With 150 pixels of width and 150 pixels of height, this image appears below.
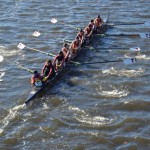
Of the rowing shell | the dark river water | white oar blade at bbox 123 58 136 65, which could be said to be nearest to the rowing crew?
the rowing shell

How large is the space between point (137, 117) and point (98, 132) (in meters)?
2.55

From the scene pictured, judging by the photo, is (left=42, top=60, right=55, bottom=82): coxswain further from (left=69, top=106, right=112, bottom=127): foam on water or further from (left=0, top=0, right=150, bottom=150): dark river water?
(left=69, top=106, right=112, bottom=127): foam on water

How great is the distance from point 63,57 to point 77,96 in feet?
13.3

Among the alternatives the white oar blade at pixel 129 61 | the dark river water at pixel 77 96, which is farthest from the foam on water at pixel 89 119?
the white oar blade at pixel 129 61

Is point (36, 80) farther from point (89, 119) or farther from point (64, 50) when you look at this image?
point (64, 50)

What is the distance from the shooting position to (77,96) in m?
24.1

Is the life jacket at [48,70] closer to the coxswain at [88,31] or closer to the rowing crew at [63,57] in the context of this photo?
the rowing crew at [63,57]

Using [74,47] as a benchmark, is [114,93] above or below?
below

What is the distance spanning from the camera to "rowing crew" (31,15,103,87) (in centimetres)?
2392

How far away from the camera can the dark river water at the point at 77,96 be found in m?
20.1

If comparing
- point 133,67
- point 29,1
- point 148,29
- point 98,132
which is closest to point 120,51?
point 133,67

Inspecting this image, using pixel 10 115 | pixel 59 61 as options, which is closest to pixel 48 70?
pixel 59 61

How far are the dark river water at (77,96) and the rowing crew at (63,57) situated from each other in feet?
2.58

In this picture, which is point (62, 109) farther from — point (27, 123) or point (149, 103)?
point (149, 103)
